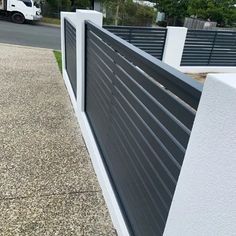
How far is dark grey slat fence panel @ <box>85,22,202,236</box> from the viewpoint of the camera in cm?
131

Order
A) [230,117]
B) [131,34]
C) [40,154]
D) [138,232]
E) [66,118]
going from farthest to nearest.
Result: [131,34], [66,118], [40,154], [138,232], [230,117]

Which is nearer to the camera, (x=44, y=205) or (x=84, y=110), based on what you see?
(x=44, y=205)

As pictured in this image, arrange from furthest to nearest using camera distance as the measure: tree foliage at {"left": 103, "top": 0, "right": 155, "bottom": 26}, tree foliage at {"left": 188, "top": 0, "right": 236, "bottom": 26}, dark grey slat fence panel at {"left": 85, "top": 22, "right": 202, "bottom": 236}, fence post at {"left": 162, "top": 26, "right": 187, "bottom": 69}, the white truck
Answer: tree foliage at {"left": 188, "top": 0, "right": 236, "bottom": 26} < tree foliage at {"left": 103, "top": 0, "right": 155, "bottom": 26} < the white truck < fence post at {"left": 162, "top": 26, "right": 187, "bottom": 69} < dark grey slat fence panel at {"left": 85, "top": 22, "right": 202, "bottom": 236}

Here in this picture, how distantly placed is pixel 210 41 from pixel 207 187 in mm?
8500

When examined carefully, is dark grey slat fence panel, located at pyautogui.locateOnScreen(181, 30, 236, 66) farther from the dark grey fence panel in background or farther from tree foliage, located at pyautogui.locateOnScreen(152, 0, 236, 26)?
tree foliage, located at pyautogui.locateOnScreen(152, 0, 236, 26)

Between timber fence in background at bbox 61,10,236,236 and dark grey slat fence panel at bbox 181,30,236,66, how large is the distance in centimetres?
578

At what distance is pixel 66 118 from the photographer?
439 centimetres

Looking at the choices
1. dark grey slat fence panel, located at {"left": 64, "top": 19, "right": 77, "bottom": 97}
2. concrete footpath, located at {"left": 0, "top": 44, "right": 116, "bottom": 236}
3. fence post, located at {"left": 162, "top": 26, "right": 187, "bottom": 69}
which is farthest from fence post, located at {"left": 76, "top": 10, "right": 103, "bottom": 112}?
fence post, located at {"left": 162, "top": 26, "right": 187, "bottom": 69}

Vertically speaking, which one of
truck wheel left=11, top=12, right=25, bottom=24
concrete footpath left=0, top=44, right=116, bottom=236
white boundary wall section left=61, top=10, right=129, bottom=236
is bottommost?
truck wheel left=11, top=12, right=25, bottom=24

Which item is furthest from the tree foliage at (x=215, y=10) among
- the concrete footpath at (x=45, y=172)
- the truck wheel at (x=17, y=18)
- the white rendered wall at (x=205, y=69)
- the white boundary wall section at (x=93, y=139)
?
the white boundary wall section at (x=93, y=139)

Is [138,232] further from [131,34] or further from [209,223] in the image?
[131,34]

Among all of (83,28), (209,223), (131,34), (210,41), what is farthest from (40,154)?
(210,41)

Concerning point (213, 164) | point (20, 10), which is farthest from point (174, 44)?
point (20, 10)

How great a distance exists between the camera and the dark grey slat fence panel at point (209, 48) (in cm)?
836
